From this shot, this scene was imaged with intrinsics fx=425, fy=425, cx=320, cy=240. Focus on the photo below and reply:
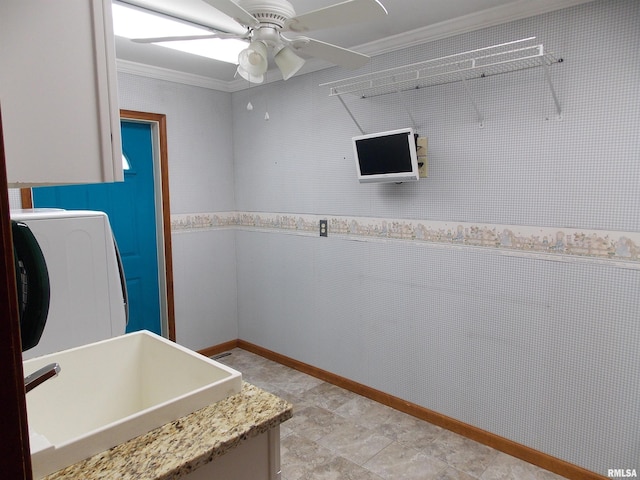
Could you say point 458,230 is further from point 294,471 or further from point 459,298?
point 294,471

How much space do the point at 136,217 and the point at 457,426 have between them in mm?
2711

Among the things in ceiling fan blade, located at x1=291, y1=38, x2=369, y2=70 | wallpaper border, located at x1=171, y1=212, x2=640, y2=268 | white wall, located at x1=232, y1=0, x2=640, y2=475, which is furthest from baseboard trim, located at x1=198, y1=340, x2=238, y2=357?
ceiling fan blade, located at x1=291, y1=38, x2=369, y2=70

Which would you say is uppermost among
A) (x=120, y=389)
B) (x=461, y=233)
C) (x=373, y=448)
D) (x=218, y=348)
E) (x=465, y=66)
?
(x=465, y=66)

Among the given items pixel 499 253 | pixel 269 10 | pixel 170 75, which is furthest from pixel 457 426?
pixel 170 75

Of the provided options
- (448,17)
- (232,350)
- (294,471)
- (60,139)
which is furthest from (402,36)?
(232,350)

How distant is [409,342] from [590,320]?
1.05 meters

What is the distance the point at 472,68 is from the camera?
198 centimetres

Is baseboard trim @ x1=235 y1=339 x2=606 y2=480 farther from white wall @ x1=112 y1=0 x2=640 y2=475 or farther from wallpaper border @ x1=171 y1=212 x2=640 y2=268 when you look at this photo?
wallpaper border @ x1=171 y1=212 x2=640 y2=268

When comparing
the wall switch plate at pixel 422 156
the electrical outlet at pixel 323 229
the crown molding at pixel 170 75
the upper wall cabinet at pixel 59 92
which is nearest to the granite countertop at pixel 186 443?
the upper wall cabinet at pixel 59 92

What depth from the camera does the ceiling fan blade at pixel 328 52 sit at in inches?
61.1

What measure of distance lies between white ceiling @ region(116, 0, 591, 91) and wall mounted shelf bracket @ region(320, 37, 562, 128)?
0.15m

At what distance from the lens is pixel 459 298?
2.50 m

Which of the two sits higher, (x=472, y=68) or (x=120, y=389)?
(x=472, y=68)

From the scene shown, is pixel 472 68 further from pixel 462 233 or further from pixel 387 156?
pixel 462 233
